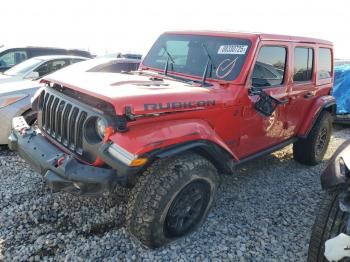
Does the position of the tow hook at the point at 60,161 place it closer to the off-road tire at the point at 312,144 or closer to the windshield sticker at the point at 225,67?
the windshield sticker at the point at 225,67

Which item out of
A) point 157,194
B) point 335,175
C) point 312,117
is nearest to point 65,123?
point 157,194

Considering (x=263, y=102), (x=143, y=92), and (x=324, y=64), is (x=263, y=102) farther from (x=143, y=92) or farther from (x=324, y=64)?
(x=324, y=64)

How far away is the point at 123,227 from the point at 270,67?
2.38 meters

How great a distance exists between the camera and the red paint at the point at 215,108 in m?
2.39

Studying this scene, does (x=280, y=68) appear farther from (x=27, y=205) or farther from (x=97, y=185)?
(x=27, y=205)

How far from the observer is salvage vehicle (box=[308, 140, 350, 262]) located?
218cm

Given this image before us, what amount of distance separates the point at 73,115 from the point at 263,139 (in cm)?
224

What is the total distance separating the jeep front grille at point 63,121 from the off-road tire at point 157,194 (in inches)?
24.9

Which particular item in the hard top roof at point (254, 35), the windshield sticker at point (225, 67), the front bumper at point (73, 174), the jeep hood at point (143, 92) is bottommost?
the front bumper at point (73, 174)

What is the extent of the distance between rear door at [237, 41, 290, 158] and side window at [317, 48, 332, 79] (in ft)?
3.40

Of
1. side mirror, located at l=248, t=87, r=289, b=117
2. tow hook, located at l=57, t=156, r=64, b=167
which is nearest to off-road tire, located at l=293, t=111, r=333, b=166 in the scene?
side mirror, located at l=248, t=87, r=289, b=117

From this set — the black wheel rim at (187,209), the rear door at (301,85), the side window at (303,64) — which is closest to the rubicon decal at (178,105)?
the black wheel rim at (187,209)

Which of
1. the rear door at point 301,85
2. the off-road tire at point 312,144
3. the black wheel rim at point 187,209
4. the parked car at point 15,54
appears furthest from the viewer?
the parked car at point 15,54

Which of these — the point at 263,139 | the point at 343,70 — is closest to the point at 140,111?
the point at 263,139
